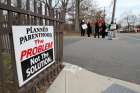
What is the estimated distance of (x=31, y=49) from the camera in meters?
4.36

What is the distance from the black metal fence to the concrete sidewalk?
0.32 meters

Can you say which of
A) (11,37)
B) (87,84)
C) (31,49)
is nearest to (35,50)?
(31,49)

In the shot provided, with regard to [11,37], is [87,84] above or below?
below

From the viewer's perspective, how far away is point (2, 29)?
338 cm

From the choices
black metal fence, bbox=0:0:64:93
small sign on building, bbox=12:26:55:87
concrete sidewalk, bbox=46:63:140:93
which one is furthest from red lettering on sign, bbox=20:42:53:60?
concrete sidewalk, bbox=46:63:140:93

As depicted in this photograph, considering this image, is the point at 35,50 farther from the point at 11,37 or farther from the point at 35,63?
the point at 11,37

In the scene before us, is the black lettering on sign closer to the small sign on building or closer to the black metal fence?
the small sign on building

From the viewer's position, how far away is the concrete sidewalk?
→ 17.9 feet

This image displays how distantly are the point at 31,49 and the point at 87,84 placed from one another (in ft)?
6.51

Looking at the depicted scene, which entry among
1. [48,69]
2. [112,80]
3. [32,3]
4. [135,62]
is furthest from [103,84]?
[135,62]

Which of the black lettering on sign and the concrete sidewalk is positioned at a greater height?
the black lettering on sign

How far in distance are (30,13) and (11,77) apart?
45.0 inches

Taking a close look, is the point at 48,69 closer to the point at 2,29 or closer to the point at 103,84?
the point at 103,84

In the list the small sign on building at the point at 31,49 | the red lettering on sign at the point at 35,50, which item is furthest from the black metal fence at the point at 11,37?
the red lettering on sign at the point at 35,50
